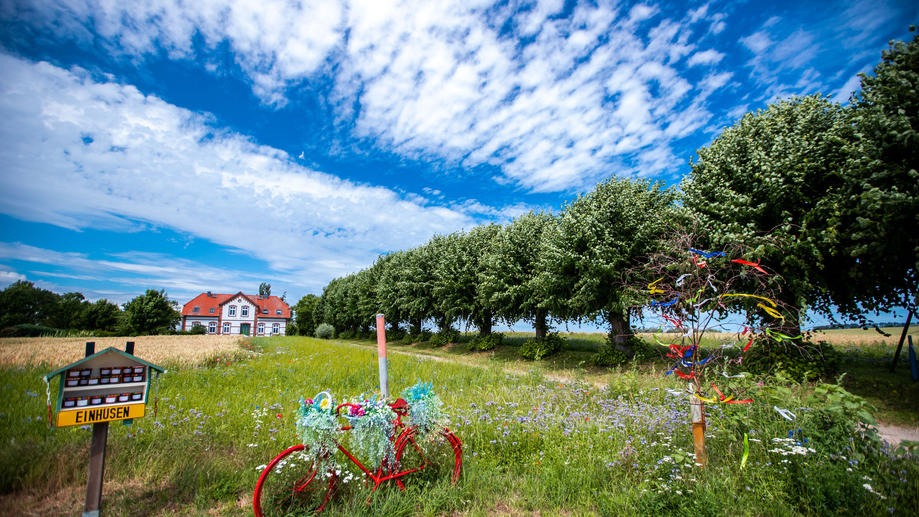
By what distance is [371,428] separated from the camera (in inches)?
168

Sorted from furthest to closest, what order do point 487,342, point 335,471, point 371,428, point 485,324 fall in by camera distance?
point 485,324 → point 487,342 → point 371,428 → point 335,471

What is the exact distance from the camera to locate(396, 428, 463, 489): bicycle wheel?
462 cm

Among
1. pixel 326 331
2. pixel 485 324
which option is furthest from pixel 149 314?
pixel 485 324

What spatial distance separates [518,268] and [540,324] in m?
3.98

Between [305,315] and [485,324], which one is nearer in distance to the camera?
[485,324]

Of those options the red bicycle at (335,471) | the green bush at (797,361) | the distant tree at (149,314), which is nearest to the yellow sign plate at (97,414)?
the red bicycle at (335,471)

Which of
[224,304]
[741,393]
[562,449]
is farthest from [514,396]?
[224,304]

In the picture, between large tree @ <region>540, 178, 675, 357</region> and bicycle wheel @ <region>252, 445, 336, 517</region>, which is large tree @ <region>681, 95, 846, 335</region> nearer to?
large tree @ <region>540, 178, 675, 357</region>

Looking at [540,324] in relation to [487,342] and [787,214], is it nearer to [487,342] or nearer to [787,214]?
[487,342]

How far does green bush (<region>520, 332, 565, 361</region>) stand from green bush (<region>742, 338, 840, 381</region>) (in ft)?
30.8

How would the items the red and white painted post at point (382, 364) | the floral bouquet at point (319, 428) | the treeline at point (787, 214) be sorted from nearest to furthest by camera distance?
1. the floral bouquet at point (319, 428)
2. the red and white painted post at point (382, 364)
3. the treeline at point (787, 214)

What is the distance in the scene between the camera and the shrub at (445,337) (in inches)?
1206

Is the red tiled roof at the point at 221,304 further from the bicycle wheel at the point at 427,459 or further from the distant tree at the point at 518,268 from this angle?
the bicycle wheel at the point at 427,459

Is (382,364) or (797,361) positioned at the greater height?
(382,364)
